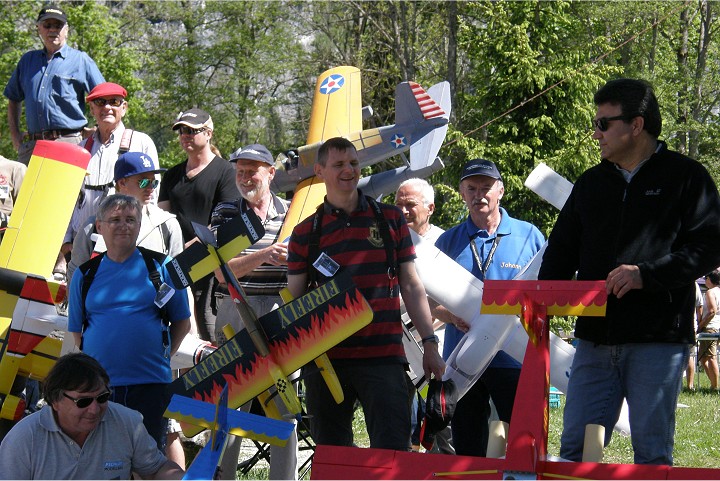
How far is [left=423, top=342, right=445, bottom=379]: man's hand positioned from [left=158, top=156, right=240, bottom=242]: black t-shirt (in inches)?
103

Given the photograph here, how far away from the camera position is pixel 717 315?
13.0 m

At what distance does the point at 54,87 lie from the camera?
8109mm

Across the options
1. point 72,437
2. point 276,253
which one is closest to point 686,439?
point 276,253

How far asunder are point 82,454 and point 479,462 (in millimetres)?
1549

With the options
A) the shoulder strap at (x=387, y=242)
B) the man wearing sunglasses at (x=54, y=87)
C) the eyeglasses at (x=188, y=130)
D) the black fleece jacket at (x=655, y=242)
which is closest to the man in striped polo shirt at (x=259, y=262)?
the shoulder strap at (x=387, y=242)

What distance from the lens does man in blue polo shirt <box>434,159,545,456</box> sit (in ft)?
16.3

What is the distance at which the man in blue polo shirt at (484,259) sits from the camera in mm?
4957

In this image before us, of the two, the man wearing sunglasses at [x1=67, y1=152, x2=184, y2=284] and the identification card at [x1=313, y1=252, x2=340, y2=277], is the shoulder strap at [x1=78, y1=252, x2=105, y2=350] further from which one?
the identification card at [x1=313, y1=252, x2=340, y2=277]

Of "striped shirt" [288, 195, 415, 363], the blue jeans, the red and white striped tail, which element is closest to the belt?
the red and white striped tail

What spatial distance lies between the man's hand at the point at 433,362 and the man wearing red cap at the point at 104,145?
3217 mm

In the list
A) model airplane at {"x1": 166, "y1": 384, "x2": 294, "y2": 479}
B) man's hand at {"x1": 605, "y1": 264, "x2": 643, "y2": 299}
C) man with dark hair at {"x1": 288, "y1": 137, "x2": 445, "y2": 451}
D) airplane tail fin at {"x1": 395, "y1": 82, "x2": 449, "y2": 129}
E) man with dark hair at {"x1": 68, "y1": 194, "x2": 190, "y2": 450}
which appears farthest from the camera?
airplane tail fin at {"x1": 395, "y1": 82, "x2": 449, "y2": 129}

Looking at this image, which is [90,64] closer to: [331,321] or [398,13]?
[331,321]

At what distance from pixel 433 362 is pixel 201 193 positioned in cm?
282

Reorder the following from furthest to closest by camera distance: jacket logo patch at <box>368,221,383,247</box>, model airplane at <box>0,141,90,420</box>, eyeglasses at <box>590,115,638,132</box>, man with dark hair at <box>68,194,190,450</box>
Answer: model airplane at <box>0,141,90,420</box> < man with dark hair at <box>68,194,190,450</box> < jacket logo patch at <box>368,221,383,247</box> < eyeglasses at <box>590,115,638,132</box>
